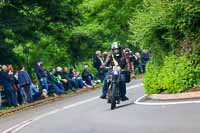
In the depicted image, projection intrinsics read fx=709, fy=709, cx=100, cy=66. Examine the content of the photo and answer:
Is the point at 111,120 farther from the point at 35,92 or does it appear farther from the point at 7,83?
the point at 35,92

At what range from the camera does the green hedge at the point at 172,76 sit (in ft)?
63.2

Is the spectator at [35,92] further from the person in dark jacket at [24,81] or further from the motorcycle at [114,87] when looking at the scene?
the motorcycle at [114,87]

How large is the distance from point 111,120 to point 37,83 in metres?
14.4

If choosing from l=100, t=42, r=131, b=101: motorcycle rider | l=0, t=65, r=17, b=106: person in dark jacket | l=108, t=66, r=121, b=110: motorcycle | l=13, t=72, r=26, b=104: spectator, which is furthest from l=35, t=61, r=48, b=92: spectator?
l=108, t=66, r=121, b=110: motorcycle

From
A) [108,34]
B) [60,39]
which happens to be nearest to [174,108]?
[60,39]

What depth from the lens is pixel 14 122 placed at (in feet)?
67.4

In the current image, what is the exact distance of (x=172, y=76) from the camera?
19.7 m

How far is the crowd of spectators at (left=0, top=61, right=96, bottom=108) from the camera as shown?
26.1 metres

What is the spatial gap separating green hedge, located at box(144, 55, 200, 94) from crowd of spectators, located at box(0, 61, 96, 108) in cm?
654

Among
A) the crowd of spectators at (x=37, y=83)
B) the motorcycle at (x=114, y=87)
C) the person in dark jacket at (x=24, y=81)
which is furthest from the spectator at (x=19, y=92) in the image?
the motorcycle at (x=114, y=87)

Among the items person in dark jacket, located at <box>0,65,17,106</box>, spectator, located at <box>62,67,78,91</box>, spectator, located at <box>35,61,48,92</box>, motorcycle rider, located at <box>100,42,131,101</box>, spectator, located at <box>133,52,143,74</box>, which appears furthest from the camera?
spectator, located at <box>133,52,143,74</box>

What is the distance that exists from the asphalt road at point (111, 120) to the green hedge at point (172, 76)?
909mm

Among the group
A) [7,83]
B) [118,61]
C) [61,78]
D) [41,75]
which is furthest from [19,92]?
[118,61]

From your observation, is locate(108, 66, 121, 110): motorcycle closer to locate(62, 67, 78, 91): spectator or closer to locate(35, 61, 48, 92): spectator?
locate(35, 61, 48, 92): spectator
